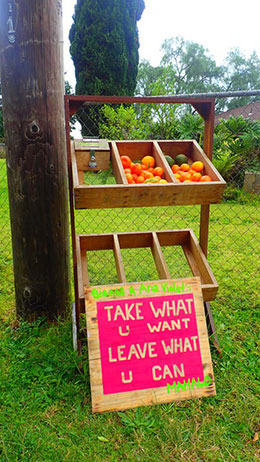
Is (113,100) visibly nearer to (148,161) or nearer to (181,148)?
(148,161)

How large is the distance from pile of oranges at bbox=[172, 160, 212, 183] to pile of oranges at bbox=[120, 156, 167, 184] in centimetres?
10

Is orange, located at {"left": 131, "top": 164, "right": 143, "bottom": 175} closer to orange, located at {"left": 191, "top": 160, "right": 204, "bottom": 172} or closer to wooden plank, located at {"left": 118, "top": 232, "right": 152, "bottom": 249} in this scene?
orange, located at {"left": 191, "top": 160, "right": 204, "bottom": 172}

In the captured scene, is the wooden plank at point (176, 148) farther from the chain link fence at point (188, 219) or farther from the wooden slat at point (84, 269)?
the wooden slat at point (84, 269)

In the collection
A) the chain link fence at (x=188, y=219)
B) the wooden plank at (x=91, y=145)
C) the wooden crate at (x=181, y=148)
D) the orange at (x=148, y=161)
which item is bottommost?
the chain link fence at (x=188, y=219)

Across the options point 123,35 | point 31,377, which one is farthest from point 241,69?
point 31,377

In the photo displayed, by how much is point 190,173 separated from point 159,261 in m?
0.63

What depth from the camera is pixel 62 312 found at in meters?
2.50

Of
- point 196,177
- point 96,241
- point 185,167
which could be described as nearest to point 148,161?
point 185,167

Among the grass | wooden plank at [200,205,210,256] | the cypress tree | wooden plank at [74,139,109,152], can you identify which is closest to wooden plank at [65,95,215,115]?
wooden plank at [74,139,109,152]

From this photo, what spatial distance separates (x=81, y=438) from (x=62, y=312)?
0.96 m

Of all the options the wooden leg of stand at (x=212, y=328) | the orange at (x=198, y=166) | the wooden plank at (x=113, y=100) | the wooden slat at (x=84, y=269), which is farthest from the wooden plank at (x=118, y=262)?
the wooden plank at (x=113, y=100)

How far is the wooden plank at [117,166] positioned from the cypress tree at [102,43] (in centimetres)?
1098

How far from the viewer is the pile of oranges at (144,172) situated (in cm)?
189

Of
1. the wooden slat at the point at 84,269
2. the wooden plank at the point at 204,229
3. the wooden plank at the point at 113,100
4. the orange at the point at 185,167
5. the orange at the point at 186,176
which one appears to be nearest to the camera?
the wooden plank at the point at 113,100
